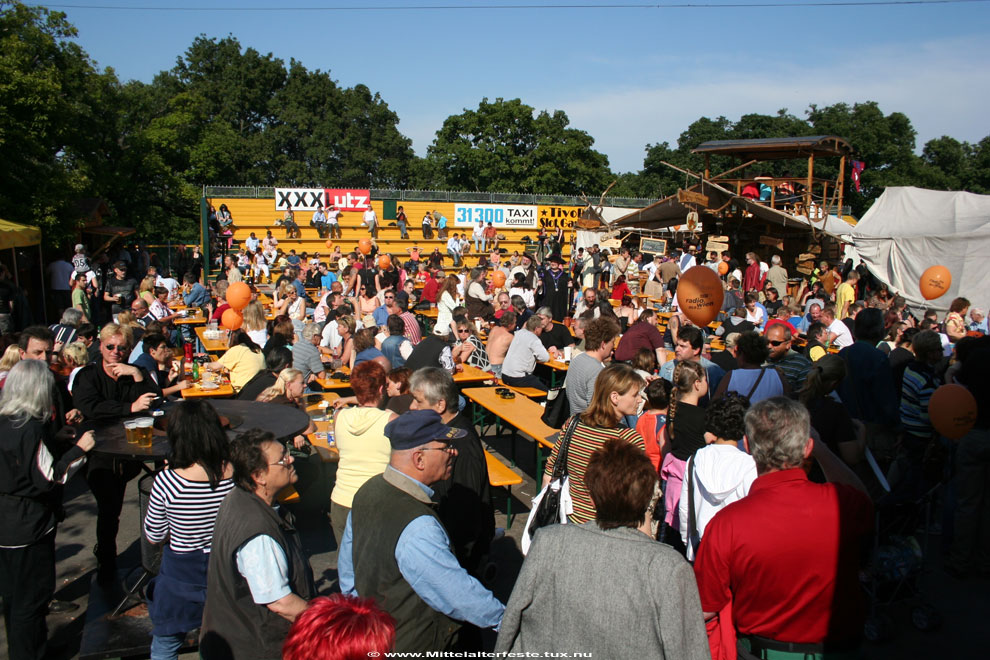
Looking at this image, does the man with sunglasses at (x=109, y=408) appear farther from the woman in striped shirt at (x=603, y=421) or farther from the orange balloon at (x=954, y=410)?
the orange balloon at (x=954, y=410)

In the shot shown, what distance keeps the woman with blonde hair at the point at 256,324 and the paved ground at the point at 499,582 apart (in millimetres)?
2057

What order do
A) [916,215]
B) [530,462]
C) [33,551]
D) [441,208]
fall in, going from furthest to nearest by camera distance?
[441,208] → [916,215] → [530,462] → [33,551]

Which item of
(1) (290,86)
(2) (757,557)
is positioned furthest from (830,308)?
(1) (290,86)

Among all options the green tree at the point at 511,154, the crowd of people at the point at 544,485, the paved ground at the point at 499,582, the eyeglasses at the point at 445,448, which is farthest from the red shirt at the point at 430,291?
the green tree at the point at 511,154

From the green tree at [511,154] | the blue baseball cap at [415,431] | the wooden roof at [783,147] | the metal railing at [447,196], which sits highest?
the green tree at [511,154]

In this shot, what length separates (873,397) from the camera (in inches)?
220

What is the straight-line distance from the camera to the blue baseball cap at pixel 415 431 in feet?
8.48

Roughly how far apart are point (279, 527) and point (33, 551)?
188 cm

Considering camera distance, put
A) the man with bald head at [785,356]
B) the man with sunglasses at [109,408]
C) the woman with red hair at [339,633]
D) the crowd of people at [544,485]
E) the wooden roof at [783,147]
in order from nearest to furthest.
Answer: the woman with red hair at [339,633]
the crowd of people at [544,485]
the man with sunglasses at [109,408]
the man with bald head at [785,356]
the wooden roof at [783,147]

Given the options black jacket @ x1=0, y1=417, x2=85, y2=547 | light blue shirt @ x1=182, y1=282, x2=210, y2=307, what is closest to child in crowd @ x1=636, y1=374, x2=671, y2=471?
black jacket @ x1=0, y1=417, x2=85, y2=547

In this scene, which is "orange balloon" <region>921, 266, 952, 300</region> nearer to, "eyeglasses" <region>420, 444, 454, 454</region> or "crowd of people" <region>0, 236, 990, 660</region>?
"crowd of people" <region>0, 236, 990, 660</region>

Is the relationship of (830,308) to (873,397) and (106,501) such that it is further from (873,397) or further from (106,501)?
(106,501)

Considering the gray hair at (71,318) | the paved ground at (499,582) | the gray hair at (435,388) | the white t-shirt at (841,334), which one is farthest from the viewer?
the white t-shirt at (841,334)

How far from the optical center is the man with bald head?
591cm
